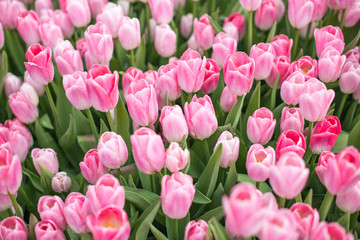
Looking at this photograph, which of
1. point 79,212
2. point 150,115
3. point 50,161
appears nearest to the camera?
point 79,212

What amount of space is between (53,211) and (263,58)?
21.6 inches

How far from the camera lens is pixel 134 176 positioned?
101 cm

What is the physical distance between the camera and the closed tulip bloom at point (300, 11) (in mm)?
1154

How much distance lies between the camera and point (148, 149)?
2.52ft

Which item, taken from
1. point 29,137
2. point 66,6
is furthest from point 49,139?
point 66,6

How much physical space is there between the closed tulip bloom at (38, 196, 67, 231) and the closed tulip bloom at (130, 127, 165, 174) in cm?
19

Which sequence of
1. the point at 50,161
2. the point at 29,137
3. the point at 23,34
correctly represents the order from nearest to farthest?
the point at 50,161
the point at 29,137
the point at 23,34

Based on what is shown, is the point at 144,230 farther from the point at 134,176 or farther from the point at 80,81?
the point at 80,81

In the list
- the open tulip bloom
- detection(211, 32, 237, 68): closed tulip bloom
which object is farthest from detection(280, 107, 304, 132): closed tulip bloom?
detection(211, 32, 237, 68): closed tulip bloom

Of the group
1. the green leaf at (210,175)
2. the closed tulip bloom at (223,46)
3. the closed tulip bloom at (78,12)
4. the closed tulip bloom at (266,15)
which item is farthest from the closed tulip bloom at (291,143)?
the closed tulip bloom at (78,12)

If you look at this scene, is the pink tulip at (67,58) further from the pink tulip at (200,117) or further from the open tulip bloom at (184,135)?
the pink tulip at (200,117)

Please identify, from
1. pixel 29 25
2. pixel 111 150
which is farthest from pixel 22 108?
pixel 111 150

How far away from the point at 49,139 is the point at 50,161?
18 centimetres

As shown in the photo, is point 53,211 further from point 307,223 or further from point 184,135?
point 307,223
